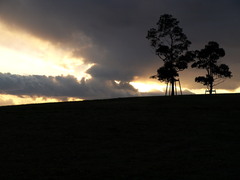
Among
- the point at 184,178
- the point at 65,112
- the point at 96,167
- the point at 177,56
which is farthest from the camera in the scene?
the point at 177,56

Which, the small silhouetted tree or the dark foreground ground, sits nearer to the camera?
the dark foreground ground

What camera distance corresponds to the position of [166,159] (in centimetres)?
2036

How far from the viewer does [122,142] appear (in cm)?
2527

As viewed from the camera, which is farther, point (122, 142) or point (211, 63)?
point (211, 63)

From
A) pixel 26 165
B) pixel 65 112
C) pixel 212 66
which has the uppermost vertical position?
pixel 212 66

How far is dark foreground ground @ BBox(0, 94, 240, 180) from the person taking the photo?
58.0 ft

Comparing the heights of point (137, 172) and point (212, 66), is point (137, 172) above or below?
below

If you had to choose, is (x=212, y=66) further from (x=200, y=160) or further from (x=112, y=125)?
(x=200, y=160)

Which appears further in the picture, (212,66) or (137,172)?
(212,66)

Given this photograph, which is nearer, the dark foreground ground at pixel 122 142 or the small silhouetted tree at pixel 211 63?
the dark foreground ground at pixel 122 142

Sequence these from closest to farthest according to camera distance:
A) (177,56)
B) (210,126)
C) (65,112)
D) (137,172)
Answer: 1. (137,172)
2. (210,126)
3. (65,112)
4. (177,56)

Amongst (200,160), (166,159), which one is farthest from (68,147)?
(200,160)

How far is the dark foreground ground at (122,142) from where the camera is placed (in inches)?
696

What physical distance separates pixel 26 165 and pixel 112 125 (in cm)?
1317
